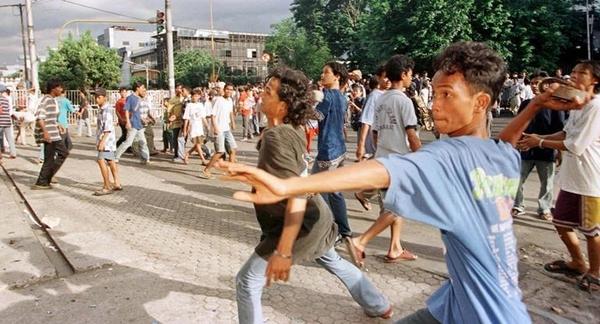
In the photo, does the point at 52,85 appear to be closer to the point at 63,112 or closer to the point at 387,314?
the point at 63,112

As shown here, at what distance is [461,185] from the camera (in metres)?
1.54

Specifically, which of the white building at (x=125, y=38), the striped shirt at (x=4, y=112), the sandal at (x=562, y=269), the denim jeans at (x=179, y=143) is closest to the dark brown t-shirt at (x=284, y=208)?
the sandal at (x=562, y=269)

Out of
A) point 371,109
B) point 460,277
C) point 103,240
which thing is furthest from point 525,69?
point 460,277

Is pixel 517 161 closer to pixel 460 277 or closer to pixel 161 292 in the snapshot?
pixel 460 277

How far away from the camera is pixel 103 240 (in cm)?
534

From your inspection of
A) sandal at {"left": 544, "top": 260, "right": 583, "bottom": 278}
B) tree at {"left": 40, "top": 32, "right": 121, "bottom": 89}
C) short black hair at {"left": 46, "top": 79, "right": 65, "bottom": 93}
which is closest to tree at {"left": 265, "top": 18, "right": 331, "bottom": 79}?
tree at {"left": 40, "top": 32, "right": 121, "bottom": 89}

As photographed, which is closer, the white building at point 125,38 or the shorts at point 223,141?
the shorts at point 223,141

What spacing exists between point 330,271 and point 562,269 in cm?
239

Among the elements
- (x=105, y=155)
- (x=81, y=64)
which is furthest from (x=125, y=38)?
(x=105, y=155)

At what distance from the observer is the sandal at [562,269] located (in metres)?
4.30

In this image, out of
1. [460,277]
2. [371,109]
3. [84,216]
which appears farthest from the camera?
[84,216]

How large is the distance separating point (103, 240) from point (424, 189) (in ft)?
15.2

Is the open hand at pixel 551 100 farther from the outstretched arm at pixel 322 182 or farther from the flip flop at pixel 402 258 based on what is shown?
the flip flop at pixel 402 258

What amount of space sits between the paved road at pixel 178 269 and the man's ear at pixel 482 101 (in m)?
2.18
